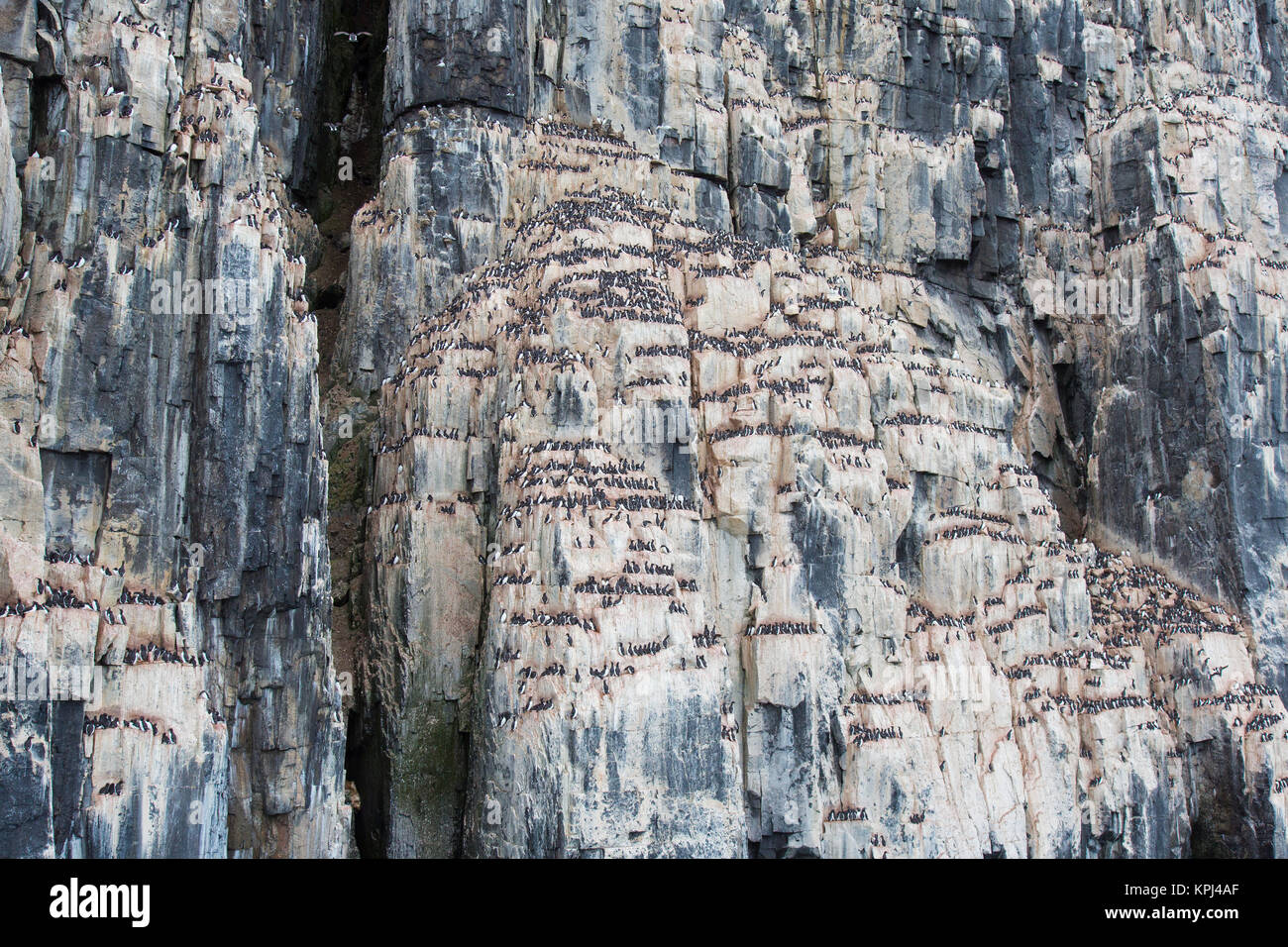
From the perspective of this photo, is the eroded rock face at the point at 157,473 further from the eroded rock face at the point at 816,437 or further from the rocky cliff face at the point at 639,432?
the eroded rock face at the point at 816,437

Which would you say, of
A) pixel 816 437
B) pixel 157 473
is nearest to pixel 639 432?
pixel 816 437

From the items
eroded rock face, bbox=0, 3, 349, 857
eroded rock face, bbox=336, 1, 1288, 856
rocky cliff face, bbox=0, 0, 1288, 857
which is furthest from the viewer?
eroded rock face, bbox=336, 1, 1288, 856

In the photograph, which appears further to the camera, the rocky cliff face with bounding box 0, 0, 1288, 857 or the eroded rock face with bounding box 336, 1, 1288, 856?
the eroded rock face with bounding box 336, 1, 1288, 856

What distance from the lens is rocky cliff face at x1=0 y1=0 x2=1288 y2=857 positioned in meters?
36.3

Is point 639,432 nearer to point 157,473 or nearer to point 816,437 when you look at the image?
point 816,437

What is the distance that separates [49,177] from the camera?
36094mm

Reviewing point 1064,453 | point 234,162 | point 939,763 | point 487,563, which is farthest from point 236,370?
point 1064,453

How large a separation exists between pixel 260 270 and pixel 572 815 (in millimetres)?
18919

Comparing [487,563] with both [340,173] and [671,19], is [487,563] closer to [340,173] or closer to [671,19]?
[340,173]

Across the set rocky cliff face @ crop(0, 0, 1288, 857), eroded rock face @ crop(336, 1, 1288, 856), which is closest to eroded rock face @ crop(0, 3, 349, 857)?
rocky cliff face @ crop(0, 0, 1288, 857)

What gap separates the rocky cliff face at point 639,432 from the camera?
3634cm

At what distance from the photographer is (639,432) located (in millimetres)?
46438

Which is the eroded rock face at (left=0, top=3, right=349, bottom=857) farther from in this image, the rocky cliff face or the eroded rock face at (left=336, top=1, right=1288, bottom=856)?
the eroded rock face at (left=336, top=1, right=1288, bottom=856)

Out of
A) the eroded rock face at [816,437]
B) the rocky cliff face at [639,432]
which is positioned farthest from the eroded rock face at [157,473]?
the eroded rock face at [816,437]
